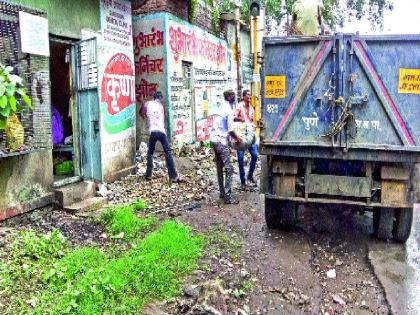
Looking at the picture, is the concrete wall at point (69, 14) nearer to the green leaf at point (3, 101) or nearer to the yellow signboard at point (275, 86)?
the green leaf at point (3, 101)

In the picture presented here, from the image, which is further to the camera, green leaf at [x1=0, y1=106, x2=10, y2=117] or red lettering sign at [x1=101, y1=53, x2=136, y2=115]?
red lettering sign at [x1=101, y1=53, x2=136, y2=115]

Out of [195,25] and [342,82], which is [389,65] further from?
[195,25]

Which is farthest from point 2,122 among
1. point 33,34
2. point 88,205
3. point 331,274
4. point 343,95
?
point 331,274

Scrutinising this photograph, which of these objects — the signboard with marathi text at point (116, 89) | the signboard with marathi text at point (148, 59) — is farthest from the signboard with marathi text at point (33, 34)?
the signboard with marathi text at point (148, 59)

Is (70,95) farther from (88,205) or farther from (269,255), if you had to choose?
(269,255)

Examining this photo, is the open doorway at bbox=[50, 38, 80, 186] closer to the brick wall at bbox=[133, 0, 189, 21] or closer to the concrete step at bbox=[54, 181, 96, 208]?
Answer: the concrete step at bbox=[54, 181, 96, 208]

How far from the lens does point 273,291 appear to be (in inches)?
178

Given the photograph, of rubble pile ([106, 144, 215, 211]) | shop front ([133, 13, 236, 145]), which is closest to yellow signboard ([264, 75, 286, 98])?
rubble pile ([106, 144, 215, 211])

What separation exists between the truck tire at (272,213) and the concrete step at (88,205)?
8.78 ft

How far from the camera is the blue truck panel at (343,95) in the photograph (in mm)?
5039

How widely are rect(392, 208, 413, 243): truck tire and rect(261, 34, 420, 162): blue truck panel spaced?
0.81 metres

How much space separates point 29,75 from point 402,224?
519cm

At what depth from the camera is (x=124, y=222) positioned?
6043mm

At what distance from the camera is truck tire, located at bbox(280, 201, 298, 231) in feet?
19.6
